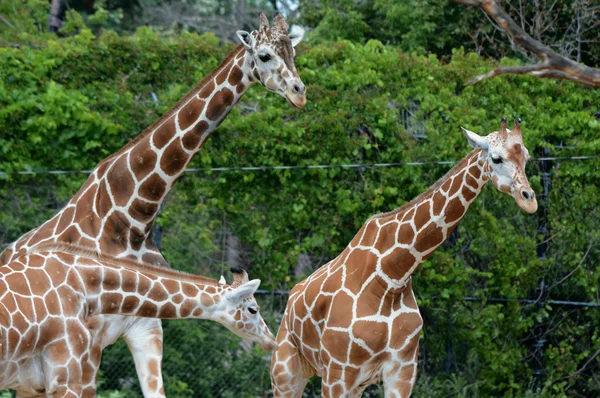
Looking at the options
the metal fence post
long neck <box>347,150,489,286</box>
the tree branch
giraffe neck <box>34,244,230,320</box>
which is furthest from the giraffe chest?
the metal fence post

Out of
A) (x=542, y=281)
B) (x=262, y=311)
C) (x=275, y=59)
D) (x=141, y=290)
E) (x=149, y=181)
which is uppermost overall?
(x=275, y=59)

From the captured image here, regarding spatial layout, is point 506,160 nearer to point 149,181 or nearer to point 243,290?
point 243,290

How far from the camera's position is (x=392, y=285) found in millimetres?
6848

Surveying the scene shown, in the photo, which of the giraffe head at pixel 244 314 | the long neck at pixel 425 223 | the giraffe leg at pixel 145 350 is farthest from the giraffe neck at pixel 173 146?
the long neck at pixel 425 223

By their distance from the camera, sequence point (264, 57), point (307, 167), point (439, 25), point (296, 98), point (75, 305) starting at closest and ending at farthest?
point (75, 305) → point (296, 98) → point (264, 57) → point (307, 167) → point (439, 25)

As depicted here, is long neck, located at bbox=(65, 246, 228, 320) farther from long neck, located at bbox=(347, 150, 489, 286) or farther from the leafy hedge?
the leafy hedge

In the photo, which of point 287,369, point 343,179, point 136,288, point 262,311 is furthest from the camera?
point 262,311

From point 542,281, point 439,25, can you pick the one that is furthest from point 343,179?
point 439,25

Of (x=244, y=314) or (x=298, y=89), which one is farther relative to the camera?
(x=298, y=89)

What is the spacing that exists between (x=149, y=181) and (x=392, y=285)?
1924 millimetres

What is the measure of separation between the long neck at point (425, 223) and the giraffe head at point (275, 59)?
3.52 feet

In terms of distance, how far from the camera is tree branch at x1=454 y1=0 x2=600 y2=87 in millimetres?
6422

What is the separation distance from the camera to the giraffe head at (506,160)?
6.41 metres

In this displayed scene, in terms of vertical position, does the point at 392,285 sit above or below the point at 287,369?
above
